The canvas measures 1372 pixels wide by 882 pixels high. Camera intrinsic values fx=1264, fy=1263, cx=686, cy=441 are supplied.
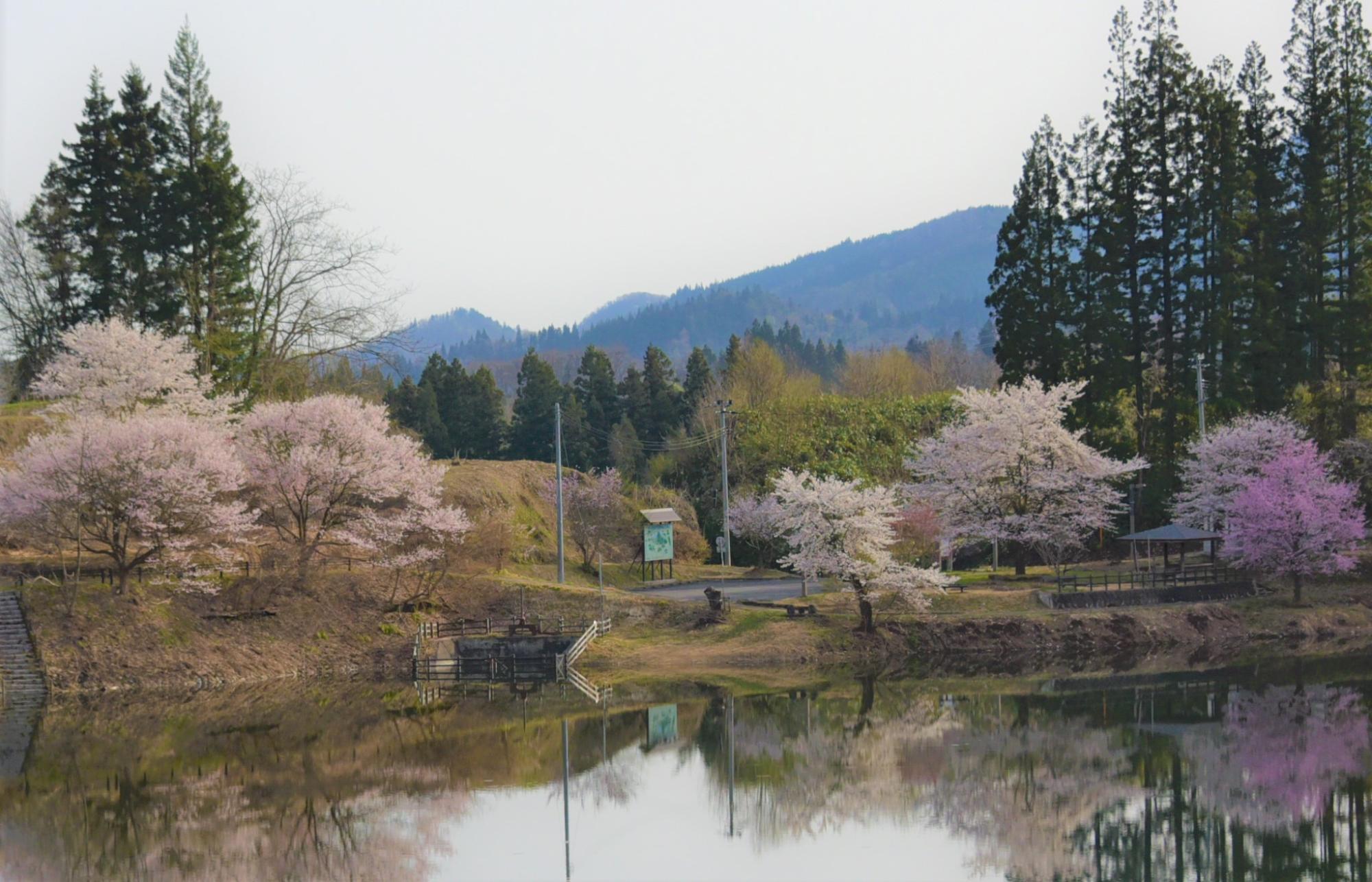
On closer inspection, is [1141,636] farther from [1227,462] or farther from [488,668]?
[488,668]

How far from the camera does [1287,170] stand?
53281mm

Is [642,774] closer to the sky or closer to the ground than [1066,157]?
closer to the ground

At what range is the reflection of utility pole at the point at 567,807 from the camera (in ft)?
65.2

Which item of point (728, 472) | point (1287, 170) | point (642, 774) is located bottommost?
point (642, 774)

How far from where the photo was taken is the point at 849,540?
40.1 m

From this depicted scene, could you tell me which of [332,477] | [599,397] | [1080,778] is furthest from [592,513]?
[599,397]

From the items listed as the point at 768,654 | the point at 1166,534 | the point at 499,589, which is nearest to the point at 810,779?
the point at 768,654

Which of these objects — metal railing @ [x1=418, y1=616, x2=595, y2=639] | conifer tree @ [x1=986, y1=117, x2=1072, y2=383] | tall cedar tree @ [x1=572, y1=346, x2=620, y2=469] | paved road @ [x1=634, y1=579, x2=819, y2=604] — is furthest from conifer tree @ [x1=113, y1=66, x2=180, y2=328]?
tall cedar tree @ [x1=572, y1=346, x2=620, y2=469]

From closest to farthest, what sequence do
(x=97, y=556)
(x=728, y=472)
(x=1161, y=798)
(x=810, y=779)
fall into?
1. (x=1161, y=798)
2. (x=810, y=779)
3. (x=97, y=556)
4. (x=728, y=472)

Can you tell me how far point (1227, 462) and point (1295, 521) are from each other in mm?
4253

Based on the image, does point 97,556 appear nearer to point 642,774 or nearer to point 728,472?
point 642,774

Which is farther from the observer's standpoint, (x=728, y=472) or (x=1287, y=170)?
(x=728, y=472)

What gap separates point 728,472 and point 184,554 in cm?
A: 3326

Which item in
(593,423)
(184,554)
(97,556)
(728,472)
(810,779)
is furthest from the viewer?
(593,423)
